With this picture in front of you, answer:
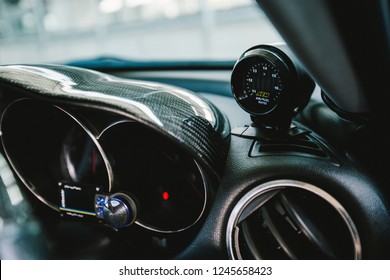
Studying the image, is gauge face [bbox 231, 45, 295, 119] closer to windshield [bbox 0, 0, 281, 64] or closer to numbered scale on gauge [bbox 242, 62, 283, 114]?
numbered scale on gauge [bbox 242, 62, 283, 114]

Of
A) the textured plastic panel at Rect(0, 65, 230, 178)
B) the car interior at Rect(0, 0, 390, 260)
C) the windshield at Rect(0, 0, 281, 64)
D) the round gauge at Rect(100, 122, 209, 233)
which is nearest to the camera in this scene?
the car interior at Rect(0, 0, 390, 260)

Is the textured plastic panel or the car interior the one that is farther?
the textured plastic panel

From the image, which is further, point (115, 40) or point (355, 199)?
point (115, 40)

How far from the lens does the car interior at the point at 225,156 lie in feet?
2.70

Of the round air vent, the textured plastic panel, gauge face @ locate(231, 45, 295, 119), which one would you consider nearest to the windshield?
gauge face @ locate(231, 45, 295, 119)

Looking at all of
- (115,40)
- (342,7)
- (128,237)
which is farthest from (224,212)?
(115,40)

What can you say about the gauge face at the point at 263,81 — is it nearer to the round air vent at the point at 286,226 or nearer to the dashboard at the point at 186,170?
the dashboard at the point at 186,170

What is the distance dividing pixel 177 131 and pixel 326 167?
41 centimetres

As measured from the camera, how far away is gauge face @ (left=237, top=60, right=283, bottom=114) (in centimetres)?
112

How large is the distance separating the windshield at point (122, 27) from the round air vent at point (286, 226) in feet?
6.91

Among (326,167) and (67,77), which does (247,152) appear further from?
(67,77)

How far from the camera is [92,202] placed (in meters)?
1.18

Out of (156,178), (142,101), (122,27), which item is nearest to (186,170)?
(156,178)

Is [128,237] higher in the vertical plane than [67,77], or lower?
lower
